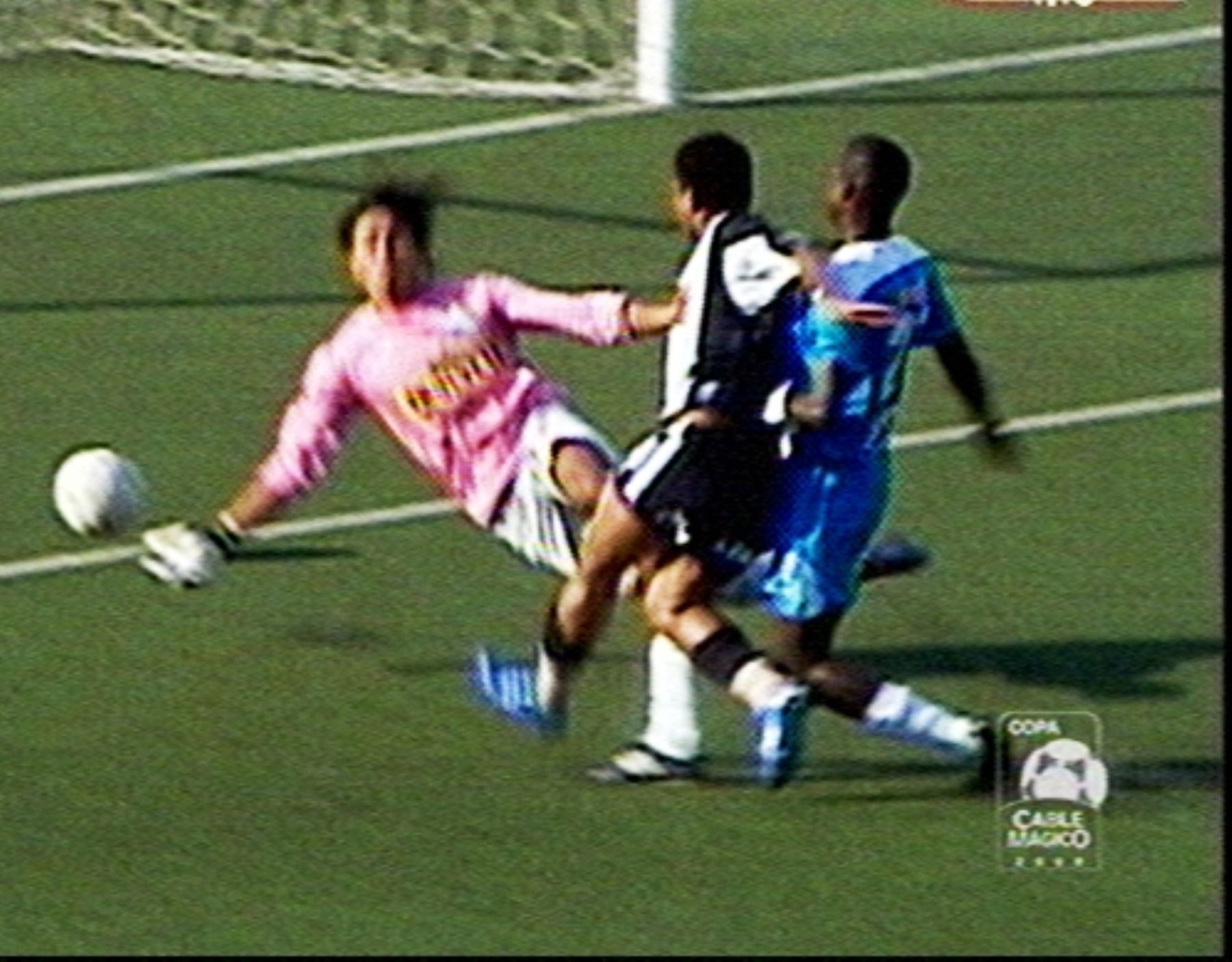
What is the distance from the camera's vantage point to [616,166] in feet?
51.1

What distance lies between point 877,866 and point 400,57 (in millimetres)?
7799

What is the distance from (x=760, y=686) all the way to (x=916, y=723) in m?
0.39

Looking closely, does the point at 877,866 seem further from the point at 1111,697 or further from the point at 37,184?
the point at 37,184

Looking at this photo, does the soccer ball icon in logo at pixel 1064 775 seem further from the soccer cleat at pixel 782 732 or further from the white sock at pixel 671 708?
the white sock at pixel 671 708

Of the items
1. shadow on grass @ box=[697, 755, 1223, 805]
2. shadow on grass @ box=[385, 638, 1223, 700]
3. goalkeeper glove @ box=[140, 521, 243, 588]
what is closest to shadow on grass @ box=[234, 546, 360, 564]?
shadow on grass @ box=[385, 638, 1223, 700]

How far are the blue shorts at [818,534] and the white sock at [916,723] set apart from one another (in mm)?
285

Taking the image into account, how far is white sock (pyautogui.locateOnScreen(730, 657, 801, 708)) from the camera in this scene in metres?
9.79

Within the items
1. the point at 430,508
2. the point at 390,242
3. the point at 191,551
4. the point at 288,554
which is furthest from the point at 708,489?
the point at 430,508

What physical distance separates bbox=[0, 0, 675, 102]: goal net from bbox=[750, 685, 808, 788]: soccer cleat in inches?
269

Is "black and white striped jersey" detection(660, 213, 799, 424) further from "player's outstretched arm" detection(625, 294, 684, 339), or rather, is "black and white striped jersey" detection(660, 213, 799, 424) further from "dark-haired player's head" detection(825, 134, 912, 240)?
"dark-haired player's head" detection(825, 134, 912, 240)

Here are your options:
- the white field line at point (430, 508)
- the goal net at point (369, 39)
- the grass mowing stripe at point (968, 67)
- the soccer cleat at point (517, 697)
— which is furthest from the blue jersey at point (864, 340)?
the goal net at point (369, 39)

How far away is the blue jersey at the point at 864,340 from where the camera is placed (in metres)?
9.95

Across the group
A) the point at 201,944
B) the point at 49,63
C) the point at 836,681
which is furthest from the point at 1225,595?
the point at 49,63

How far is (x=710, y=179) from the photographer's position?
32.9 feet
